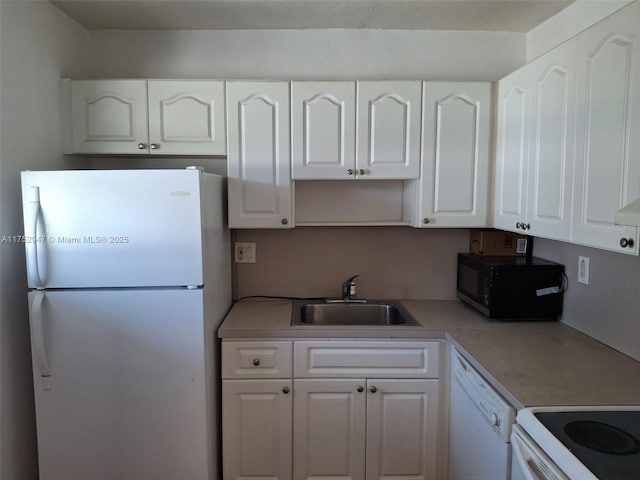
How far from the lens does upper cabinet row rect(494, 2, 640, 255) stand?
1.25 metres

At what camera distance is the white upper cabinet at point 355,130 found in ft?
6.86

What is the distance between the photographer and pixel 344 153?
6.96 ft

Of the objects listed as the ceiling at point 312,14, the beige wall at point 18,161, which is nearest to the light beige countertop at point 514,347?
the beige wall at point 18,161

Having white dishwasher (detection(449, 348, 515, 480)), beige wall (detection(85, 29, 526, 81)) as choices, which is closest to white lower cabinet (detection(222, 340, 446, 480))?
white dishwasher (detection(449, 348, 515, 480))

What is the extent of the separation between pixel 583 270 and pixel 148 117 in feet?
7.13

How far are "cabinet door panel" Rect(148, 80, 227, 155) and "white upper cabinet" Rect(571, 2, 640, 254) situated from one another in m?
1.55

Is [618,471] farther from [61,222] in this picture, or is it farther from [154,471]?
[61,222]

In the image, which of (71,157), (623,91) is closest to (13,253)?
(71,157)

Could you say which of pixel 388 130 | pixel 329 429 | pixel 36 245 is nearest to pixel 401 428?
pixel 329 429

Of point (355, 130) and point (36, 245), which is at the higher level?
point (355, 130)

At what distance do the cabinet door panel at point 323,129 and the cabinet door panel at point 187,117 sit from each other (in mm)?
378

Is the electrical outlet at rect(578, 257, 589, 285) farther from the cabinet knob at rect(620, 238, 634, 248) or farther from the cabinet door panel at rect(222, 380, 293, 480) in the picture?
the cabinet door panel at rect(222, 380, 293, 480)

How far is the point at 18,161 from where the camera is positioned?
1767mm

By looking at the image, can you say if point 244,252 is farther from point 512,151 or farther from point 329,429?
point 512,151
